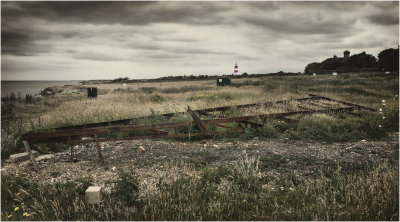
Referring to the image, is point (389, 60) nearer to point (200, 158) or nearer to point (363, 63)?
point (363, 63)

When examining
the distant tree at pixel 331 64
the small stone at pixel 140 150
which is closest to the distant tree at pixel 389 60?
the distant tree at pixel 331 64

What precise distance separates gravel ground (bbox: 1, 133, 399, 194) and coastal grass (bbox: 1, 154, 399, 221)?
350mm

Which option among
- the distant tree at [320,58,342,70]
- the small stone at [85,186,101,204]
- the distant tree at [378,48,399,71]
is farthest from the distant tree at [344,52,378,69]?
the small stone at [85,186,101,204]

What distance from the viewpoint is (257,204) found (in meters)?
3.78

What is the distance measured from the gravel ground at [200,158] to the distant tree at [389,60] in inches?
1946

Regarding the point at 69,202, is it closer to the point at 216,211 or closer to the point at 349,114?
the point at 216,211

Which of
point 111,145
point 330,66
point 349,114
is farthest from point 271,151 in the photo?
point 330,66

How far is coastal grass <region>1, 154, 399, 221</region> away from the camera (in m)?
3.53

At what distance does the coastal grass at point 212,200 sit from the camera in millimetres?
3533

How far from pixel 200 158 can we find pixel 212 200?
191 centimetres

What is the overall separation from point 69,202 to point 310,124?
7.55 metres

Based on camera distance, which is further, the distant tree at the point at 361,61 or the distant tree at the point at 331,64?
the distant tree at the point at 331,64

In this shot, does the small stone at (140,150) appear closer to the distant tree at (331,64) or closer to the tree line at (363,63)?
the tree line at (363,63)

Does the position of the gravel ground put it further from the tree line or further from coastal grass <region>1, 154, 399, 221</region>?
the tree line
